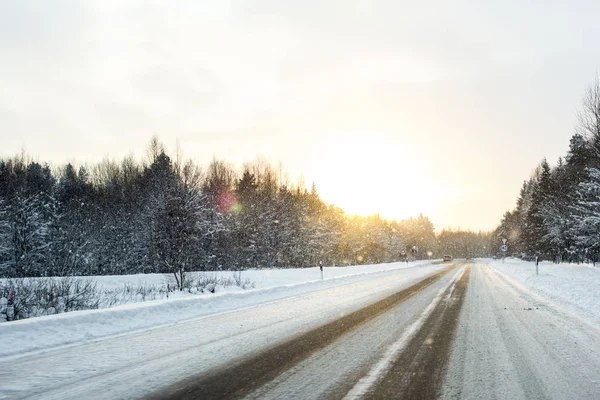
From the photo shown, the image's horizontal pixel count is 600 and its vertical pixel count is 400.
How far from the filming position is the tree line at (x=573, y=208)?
28891 mm

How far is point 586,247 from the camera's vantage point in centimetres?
3675

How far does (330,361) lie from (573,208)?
127 ft

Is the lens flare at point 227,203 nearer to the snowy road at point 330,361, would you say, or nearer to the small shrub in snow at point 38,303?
the small shrub in snow at point 38,303

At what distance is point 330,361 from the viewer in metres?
5.07

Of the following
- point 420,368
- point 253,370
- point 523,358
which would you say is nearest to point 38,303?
point 253,370

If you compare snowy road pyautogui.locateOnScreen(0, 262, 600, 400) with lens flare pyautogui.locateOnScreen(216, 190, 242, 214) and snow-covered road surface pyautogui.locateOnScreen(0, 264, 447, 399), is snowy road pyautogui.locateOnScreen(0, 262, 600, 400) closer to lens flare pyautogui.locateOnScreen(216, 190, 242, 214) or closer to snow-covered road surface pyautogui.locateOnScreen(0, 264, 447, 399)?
snow-covered road surface pyautogui.locateOnScreen(0, 264, 447, 399)

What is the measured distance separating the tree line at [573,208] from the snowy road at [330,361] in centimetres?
2499

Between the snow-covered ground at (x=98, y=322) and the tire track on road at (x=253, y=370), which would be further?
the snow-covered ground at (x=98, y=322)

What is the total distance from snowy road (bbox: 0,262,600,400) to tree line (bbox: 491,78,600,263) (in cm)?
2499

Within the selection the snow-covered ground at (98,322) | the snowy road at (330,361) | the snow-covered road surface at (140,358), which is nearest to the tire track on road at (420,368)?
→ the snowy road at (330,361)

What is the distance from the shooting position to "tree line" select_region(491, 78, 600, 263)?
1137 inches

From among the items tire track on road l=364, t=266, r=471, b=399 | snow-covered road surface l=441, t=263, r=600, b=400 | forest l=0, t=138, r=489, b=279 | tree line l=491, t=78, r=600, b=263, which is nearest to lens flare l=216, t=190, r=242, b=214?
forest l=0, t=138, r=489, b=279

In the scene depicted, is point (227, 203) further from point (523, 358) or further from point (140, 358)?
point (523, 358)

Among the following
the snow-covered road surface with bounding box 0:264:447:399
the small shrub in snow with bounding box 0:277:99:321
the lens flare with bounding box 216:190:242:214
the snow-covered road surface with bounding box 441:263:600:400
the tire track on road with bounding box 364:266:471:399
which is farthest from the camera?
the lens flare with bounding box 216:190:242:214
